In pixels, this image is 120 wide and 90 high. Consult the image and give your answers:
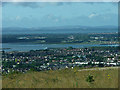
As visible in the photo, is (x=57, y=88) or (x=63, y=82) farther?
(x=63, y=82)

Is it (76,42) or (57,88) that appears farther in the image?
(76,42)

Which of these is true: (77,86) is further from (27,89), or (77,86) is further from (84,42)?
(84,42)

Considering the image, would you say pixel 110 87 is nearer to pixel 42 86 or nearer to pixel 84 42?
pixel 42 86

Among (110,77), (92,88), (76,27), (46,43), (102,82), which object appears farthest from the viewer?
(76,27)

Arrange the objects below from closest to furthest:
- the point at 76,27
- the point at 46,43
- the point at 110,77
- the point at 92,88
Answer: the point at 92,88 → the point at 110,77 → the point at 46,43 → the point at 76,27

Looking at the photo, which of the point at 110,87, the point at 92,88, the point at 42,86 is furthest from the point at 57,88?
the point at 110,87

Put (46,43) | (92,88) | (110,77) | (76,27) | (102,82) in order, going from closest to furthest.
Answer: (92,88), (102,82), (110,77), (46,43), (76,27)

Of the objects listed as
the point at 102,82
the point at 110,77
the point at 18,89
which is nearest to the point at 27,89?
the point at 18,89

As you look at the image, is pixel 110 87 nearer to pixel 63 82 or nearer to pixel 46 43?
pixel 63 82

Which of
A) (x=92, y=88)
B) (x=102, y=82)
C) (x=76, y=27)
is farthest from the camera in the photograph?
(x=76, y=27)
